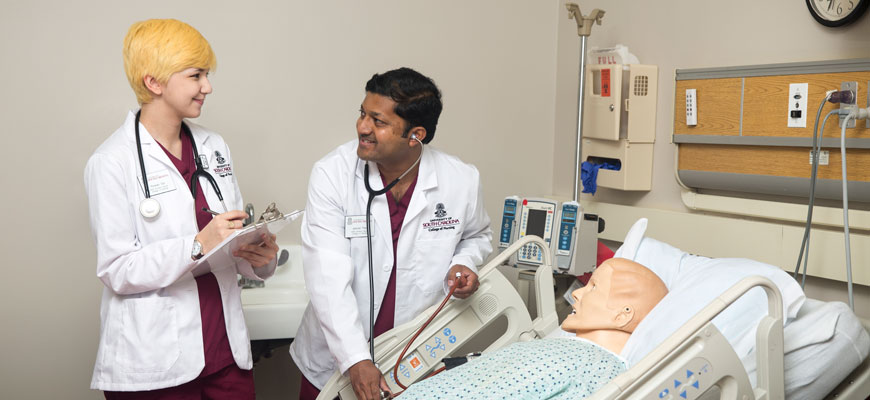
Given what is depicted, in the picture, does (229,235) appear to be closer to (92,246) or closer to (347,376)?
(347,376)

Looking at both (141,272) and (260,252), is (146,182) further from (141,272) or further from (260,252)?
(260,252)

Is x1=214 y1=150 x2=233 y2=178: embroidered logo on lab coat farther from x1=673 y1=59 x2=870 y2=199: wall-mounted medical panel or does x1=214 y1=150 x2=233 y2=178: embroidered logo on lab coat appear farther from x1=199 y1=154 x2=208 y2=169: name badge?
x1=673 y1=59 x2=870 y2=199: wall-mounted medical panel

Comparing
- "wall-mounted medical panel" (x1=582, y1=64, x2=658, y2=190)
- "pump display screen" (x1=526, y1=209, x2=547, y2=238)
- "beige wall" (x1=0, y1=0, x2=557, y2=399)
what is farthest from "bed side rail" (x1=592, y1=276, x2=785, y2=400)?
"beige wall" (x1=0, y1=0, x2=557, y2=399)

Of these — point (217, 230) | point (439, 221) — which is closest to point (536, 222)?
point (439, 221)

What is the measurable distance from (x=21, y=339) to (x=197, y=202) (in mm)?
1109

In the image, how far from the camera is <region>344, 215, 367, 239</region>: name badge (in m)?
1.74

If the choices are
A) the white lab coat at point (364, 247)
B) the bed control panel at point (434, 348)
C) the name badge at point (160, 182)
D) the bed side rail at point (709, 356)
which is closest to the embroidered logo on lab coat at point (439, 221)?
the white lab coat at point (364, 247)

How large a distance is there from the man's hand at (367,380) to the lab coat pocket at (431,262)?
306 millimetres

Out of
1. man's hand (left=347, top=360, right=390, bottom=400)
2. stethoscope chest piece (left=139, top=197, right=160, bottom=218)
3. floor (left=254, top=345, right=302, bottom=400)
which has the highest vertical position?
stethoscope chest piece (left=139, top=197, right=160, bottom=218)

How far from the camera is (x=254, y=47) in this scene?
247 centimetres

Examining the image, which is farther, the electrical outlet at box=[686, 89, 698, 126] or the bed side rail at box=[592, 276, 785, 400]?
the electrical outlet at box=[686, 89, 698, 126]

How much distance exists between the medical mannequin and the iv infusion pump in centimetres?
70

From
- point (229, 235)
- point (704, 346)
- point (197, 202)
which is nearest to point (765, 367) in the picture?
point (704, 346)

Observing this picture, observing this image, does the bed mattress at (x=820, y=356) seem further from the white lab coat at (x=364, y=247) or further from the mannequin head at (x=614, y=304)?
the white lab coat at (x=364, y=247)
